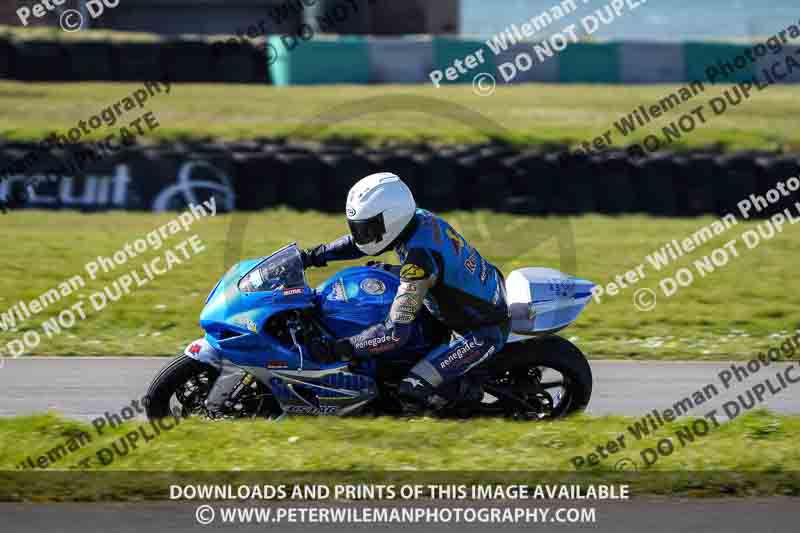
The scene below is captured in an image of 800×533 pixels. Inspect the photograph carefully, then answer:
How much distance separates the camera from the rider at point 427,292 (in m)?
6.68

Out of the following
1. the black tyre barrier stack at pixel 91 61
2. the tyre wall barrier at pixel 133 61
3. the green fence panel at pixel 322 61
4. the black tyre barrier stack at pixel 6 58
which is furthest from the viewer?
the green fence panel at pixel 322 61

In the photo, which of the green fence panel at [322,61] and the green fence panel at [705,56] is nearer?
the green fence panel at [322,61]

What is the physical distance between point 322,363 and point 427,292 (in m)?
0.75

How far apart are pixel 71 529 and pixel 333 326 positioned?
2.26 m

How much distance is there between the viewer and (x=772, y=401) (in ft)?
27.2

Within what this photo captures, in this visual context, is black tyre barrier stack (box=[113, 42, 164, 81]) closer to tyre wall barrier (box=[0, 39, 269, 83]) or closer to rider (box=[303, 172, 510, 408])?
tyre wall barrier (box=[0, 39, 269, 83])

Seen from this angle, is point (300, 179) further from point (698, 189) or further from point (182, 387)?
point (182, 387)

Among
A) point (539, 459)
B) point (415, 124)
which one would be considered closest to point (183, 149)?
point (415, 124)

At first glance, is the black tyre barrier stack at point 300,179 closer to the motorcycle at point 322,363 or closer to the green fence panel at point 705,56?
the motorcycle at point 322,363

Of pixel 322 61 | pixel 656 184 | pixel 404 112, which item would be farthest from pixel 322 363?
pixel 322 61

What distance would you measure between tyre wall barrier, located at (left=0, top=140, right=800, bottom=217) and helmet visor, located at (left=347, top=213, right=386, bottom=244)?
29.7ft

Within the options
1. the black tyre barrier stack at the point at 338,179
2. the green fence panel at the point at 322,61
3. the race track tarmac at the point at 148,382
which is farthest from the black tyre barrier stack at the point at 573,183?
the green fence panel at the point at 322,61

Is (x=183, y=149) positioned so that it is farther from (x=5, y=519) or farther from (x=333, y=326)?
(x=5, y=519)

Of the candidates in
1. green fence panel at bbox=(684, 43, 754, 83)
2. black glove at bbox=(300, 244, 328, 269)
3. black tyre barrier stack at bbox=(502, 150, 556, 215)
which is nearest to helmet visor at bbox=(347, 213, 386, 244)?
black glove at bbox=(300, 244, 328, 269)
